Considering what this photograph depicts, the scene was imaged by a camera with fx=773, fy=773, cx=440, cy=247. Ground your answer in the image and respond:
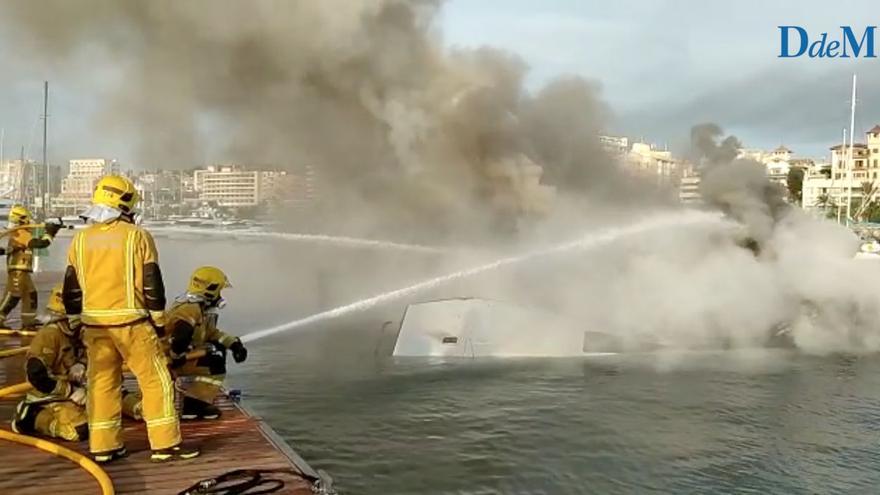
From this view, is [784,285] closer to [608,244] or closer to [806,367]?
[806,367]

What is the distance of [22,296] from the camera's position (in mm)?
12258

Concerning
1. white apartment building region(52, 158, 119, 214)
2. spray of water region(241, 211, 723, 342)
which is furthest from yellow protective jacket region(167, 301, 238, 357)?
white apartment building region(52, 158, 119, 214)

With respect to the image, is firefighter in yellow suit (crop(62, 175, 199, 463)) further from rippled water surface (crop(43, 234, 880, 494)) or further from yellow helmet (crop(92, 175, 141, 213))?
rippled water surface (crop(43, 234, 880, 494))

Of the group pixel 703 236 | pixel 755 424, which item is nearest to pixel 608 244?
pixel 703 236

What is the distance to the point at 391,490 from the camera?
7496mm

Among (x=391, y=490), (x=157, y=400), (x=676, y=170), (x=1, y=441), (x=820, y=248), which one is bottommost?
(x=391, y=490)

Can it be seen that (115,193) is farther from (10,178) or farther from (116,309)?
(10,178)

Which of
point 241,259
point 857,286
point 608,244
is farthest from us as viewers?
point 241,259

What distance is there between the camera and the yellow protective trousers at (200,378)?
7.23m

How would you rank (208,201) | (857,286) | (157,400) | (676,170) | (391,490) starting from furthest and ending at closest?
(208,201) < (676,170) < (857,286) < (391,490) < (157,400)

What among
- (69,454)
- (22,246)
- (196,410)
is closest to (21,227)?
(22,246)

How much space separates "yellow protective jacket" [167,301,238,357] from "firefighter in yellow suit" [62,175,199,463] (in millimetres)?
792

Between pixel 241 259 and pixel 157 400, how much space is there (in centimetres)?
3739

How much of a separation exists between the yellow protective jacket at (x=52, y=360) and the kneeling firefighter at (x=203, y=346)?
0.80m
